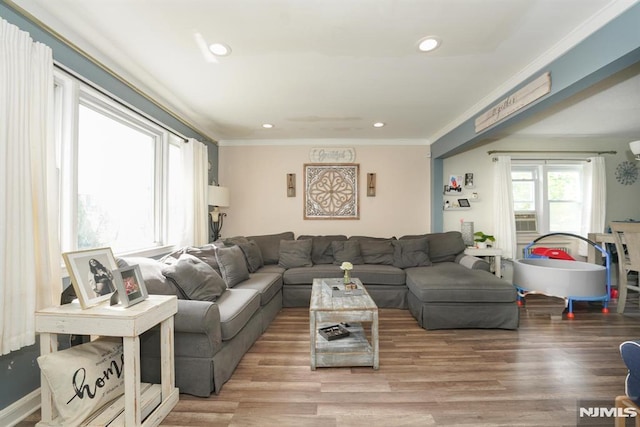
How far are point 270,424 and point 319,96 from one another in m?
2.86

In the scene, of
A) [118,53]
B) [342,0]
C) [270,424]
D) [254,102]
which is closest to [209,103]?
[254,102]

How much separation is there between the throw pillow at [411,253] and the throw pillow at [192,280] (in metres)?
2.48

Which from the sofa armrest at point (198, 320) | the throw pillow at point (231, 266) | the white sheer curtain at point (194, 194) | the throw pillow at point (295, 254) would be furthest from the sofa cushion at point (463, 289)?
the white sheer curtain at point (194, 194)

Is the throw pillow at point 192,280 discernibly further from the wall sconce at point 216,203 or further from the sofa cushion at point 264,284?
the wall sconce at point 216,203

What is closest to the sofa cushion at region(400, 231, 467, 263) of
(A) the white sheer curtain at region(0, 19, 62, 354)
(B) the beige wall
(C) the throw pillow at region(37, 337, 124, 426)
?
(B) the beige wall

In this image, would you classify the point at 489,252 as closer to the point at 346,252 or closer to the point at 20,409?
the point at 346,252

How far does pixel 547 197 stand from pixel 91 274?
6.12 meters

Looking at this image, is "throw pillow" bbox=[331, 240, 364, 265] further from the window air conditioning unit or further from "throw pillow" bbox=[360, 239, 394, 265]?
the window air conditioning unit

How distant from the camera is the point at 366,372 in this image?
6.72 feet

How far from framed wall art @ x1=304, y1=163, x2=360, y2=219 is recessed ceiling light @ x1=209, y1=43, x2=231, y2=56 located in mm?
2573

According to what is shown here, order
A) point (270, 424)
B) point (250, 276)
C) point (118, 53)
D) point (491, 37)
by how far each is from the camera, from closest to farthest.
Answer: point (270, 424) → point (491, 37) → point (118, 53) → point (250, 276)

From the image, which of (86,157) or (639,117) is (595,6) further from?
(86,157)

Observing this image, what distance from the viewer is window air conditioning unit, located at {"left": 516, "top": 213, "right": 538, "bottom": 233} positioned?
15.1ft

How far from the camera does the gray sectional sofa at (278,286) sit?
5.91 feet
